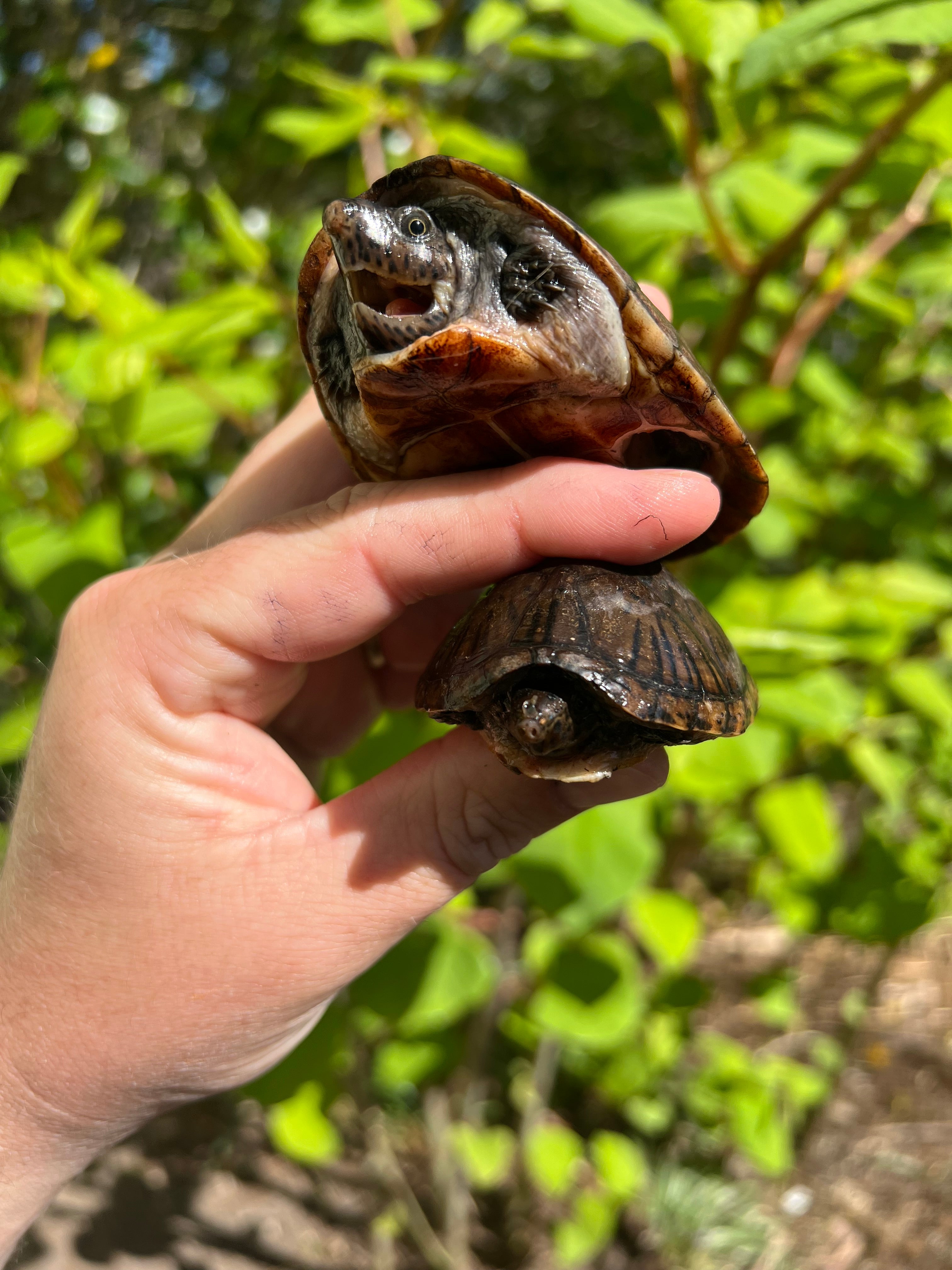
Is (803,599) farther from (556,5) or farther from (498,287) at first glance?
(556,5)

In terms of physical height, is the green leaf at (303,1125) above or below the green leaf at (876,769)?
below

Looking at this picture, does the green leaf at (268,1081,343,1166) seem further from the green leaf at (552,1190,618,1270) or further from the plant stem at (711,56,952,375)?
the plant stem at (711,56,952,375)

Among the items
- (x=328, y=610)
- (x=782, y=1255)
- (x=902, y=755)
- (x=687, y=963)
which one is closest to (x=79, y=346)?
(x=328, y=610)

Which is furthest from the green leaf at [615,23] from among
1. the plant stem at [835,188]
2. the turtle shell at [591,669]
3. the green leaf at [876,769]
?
the green leaf at [876,769]

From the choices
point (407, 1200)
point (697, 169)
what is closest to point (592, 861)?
point (697, 169)

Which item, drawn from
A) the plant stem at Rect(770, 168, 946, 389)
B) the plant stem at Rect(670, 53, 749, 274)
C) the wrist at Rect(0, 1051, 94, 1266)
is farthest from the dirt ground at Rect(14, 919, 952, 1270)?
the plant stem at Rect(670, 53, 749, 274)

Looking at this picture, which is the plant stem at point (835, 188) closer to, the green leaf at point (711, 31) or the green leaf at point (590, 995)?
the green leaf at point (711, 31)
